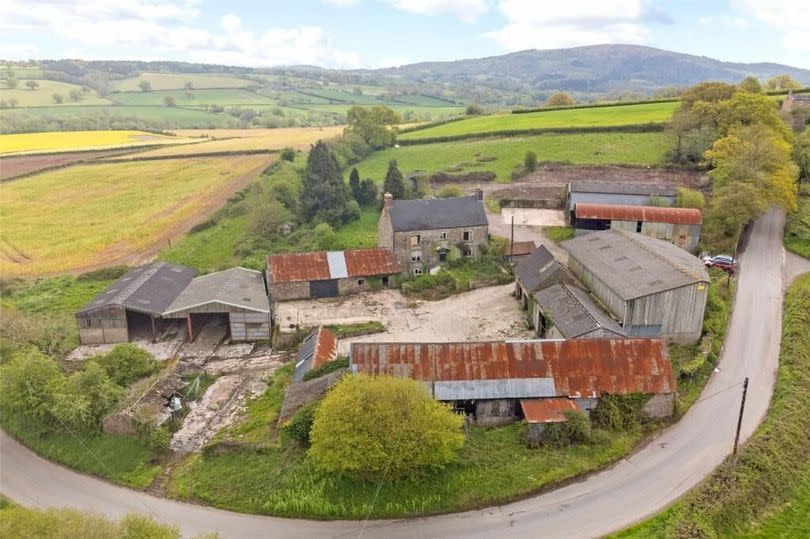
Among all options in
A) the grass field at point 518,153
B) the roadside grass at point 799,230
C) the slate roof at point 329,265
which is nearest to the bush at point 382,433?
the slate roof at point 329,265

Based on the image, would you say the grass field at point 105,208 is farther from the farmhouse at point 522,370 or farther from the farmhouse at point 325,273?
the farmhouse at point 522,370

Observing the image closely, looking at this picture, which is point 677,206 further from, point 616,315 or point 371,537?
point 371,537

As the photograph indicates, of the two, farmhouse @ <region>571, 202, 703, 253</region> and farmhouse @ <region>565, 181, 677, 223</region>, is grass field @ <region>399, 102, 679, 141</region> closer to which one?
farmhouse @ <region>565, 181, 677, 223</region>

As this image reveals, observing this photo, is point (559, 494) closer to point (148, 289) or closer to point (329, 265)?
point (329, 265)

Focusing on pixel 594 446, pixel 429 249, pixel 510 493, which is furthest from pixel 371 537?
pixel 429 249

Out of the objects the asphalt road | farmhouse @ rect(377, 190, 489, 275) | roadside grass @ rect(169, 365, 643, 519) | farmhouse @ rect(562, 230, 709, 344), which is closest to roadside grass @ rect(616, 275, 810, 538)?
the asphalt road

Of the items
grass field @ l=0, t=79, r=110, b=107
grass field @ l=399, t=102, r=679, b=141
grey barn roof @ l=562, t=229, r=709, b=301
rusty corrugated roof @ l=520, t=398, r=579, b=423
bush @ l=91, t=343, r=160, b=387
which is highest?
grass field @ l=0, t=79, r=110, b=107

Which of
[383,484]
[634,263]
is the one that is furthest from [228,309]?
[634,263]
